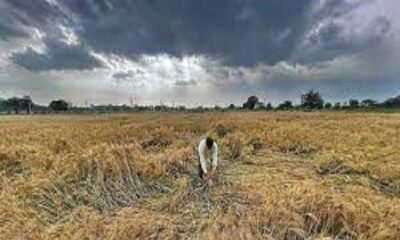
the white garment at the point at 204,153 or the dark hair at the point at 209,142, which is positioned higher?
the dark hair at the point at 209,142

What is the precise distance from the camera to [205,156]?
10.5m

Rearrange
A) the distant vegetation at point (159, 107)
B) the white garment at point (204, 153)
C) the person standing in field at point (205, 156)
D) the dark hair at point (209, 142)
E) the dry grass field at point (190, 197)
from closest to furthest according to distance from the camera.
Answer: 1. the dry grass field at point (190, 197)
2. the person standing in field at point (205, 156)
3. the white garment at point (204, 153)
4. the dark hair at point (209, 142)
5. the distant vegetation at point (159, 107)

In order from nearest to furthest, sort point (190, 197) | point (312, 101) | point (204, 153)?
point (190, 197), point (204, 153), point (312, 101)

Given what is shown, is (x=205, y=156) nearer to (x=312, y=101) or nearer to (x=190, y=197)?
(x=190, y=197)

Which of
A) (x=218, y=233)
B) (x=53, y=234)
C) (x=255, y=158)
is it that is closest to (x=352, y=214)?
(x=218, y=233)

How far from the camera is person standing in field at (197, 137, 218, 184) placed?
388 inches

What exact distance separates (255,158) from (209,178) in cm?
520

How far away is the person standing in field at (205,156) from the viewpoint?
9.85 m

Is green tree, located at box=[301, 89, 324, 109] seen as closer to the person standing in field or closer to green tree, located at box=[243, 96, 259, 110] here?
green tree, located at box=[243, 96, 259, 110]

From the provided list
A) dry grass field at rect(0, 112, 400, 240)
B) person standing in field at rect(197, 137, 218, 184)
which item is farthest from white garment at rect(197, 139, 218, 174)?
dry grass field at rect(0, 112, 400, 240)

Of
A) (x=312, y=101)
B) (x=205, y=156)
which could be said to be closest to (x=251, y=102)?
(x=312, y=101)

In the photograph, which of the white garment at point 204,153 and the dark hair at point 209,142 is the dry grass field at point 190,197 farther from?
the dark hair at point 209,142

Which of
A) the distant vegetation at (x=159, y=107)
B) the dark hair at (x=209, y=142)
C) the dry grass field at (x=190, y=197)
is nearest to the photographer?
the dry grass field at (x=190, y=197)

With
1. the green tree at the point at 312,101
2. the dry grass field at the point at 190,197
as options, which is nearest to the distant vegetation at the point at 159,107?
the green tree at the point at 312,101
